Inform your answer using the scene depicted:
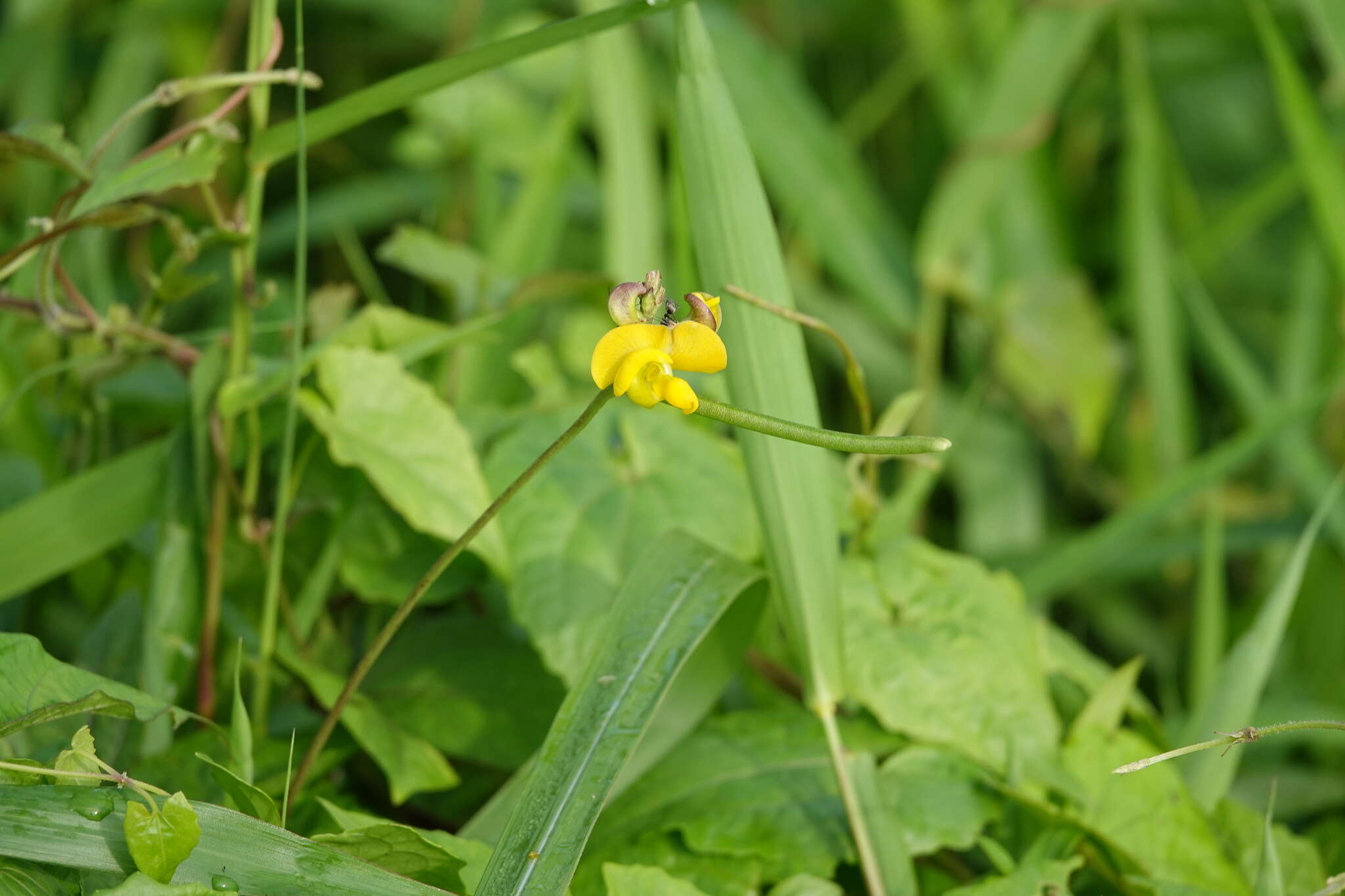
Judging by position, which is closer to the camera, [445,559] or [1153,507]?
[445,559]

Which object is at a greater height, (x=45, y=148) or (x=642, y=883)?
(x=45, y=148)

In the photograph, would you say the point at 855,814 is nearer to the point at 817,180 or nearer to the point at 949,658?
the point at 949,658

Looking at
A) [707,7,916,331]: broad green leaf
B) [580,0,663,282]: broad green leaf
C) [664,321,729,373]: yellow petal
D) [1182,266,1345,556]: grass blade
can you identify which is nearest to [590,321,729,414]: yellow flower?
[664,321,729,373]: yellow petal

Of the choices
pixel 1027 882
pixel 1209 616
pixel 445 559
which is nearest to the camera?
pixel 445 559

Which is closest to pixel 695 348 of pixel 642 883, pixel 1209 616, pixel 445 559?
pixel 445 559

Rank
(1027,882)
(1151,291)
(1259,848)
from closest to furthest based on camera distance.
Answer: (1027,882) → (1259,848) → (1151,291)
